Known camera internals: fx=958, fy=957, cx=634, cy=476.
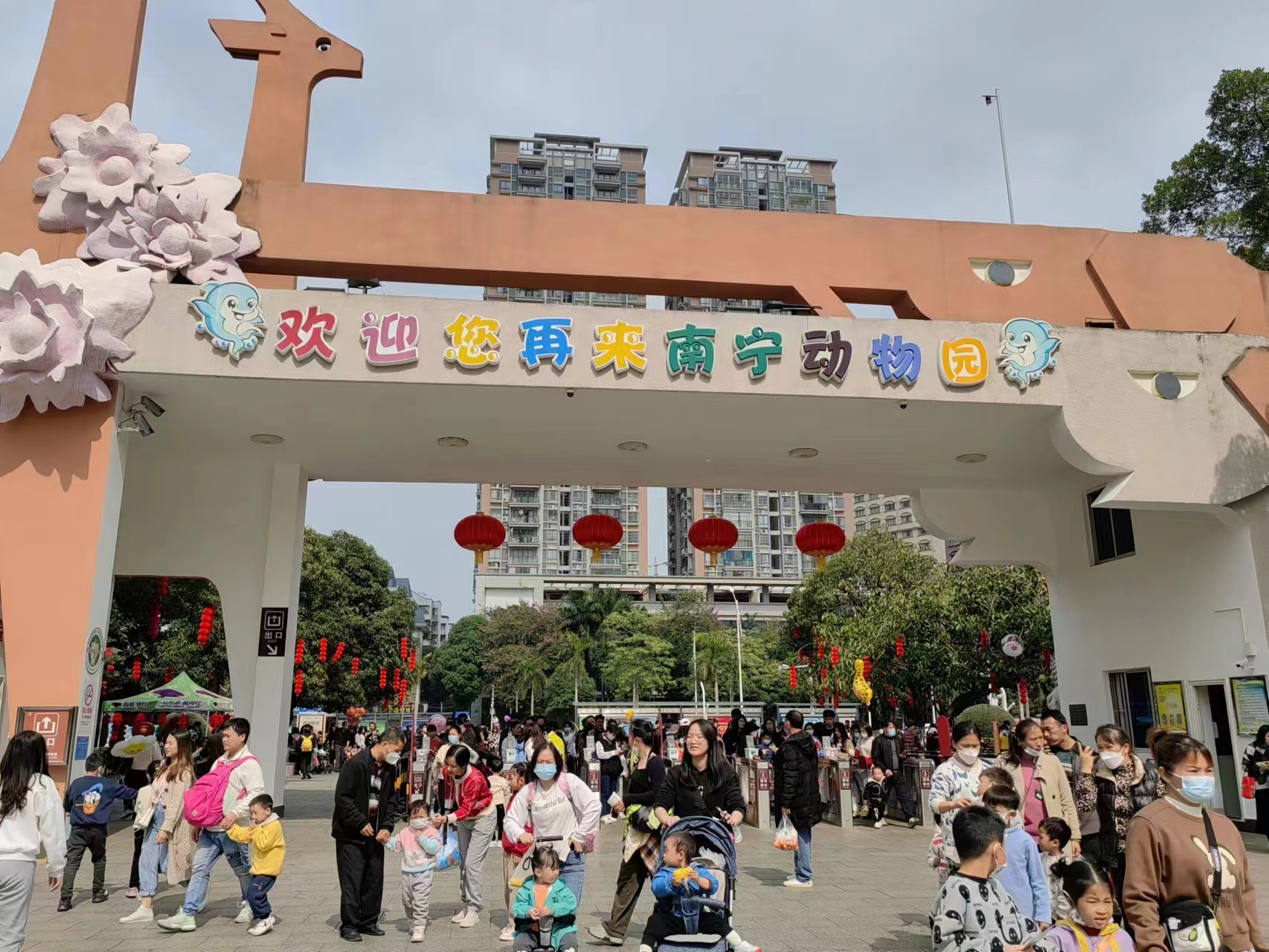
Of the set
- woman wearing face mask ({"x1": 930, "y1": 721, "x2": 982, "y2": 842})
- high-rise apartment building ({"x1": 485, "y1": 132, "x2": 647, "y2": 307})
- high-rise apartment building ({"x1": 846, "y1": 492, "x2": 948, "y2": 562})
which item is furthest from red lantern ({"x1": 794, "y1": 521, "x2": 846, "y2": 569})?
high-rise apartment building ({"x1": 846, "y1": 492, "x2": 948, "y2": 562})

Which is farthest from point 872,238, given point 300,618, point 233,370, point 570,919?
point 300,618

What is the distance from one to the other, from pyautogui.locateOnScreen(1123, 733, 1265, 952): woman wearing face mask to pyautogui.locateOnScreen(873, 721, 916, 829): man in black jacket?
1072 centimetres

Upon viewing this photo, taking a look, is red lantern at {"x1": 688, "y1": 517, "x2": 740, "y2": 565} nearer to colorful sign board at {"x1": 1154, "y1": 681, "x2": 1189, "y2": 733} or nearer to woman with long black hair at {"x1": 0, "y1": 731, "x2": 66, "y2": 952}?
colorful sign board at {"x1": 1154, "y1": 681, "x2": 1189, "y2": 733}

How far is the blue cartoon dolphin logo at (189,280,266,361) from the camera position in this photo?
10.3m

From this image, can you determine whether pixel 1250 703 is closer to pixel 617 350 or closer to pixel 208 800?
pixel 617 350

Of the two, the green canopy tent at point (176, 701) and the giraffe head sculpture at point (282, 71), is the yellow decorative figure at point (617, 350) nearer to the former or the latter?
the giraffe head sculpture at point (282, 71)

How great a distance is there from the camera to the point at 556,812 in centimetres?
627

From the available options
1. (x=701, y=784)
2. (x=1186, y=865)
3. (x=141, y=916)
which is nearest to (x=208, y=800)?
(x=141, y=916)

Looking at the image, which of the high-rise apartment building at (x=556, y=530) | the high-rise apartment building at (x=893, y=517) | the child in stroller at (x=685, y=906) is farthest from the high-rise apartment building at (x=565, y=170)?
the child in stroller at (x=685, y=906)

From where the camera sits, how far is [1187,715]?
1218cm

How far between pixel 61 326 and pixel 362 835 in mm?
6684

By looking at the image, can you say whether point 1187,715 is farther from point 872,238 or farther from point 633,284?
point 633,284

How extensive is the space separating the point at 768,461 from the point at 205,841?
30.0 ft

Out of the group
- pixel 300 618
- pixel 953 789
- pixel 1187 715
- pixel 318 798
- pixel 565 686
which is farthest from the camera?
pixel 565 686
